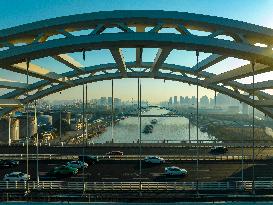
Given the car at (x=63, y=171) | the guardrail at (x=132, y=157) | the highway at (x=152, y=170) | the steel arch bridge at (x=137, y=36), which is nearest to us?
the steel arch bridge at (x=137, y=36)

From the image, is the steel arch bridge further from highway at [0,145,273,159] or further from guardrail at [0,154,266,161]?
highway at [0,145,273,159]

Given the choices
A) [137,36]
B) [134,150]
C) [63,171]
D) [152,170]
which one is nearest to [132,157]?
[134,150]

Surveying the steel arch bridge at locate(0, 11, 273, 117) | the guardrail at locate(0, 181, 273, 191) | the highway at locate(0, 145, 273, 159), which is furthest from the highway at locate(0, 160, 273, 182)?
the steel arch bridge at locate(0, 11, 273, 117)

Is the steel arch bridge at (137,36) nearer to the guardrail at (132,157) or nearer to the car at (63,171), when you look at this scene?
the car at (63,171)

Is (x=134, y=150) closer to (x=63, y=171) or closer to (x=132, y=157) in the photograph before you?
(x=132, y=157)

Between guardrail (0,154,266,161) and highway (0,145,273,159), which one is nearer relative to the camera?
guardrail (0,154,266,161)

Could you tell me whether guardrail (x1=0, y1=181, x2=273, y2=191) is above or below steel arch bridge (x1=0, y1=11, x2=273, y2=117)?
below

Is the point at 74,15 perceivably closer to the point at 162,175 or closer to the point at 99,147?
the point at 162,175

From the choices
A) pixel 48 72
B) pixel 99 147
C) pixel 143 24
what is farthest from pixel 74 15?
pixel 99 147

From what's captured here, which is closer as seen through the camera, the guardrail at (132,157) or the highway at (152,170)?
the highway at (152,170)

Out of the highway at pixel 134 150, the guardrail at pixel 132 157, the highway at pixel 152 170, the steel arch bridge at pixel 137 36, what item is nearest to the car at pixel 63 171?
the highway at pixel 152 170
